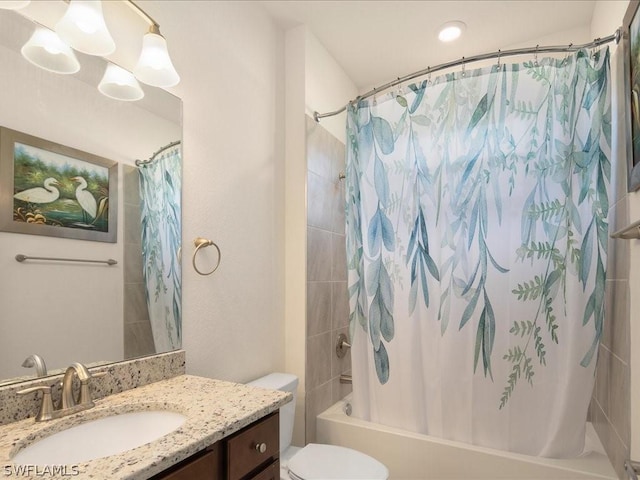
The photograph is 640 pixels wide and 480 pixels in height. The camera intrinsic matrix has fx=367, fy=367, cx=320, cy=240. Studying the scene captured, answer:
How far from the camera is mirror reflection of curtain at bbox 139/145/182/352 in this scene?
137 cm

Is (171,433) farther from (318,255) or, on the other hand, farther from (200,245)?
(318,255)

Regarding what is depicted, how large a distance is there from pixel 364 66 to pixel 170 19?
1533mm

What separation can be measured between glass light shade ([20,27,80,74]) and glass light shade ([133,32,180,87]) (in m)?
0.20

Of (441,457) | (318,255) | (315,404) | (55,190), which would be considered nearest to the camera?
(55,190)

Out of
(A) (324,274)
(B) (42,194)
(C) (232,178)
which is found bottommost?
(A) (324,274)

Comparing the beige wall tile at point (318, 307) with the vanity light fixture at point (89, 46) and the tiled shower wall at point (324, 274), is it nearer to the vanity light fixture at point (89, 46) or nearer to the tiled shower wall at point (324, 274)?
the tiled shower wall at point (324, 274)

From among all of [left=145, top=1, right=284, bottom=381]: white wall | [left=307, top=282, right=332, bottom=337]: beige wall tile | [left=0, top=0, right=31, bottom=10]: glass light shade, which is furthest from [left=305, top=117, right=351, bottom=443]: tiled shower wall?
[left=0, top=0, right=31, bottom=10]: glass light shade

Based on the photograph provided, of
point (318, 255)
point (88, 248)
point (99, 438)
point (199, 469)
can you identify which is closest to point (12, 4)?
point (88, 248)

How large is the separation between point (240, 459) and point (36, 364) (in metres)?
0.63

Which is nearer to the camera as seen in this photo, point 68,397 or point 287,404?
point 68,397

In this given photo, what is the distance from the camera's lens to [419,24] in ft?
7.18

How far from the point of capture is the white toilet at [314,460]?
1.58 metres
